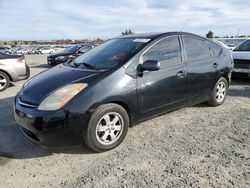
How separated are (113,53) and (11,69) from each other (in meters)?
5.17

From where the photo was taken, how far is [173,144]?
3.69 meters

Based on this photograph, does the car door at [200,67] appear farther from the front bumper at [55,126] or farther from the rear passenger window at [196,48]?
the front bumper at [55,126]

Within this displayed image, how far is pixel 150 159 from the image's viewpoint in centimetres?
328

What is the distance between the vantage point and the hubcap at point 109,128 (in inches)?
136

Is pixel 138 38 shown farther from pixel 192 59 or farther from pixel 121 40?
pixel 192 59

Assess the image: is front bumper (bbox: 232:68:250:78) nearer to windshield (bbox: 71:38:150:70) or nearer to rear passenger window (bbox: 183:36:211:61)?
rear passenger window (bbox: 183:36:211:61)

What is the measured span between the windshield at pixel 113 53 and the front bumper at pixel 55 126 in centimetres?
97

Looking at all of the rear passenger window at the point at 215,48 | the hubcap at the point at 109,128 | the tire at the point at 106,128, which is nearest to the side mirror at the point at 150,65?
the tire at the point at 106,128

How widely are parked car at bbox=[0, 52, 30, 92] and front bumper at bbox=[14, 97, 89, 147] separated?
207 inches

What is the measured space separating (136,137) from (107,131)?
0.62 m

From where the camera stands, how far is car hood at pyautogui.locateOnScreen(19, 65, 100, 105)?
11.1 ft

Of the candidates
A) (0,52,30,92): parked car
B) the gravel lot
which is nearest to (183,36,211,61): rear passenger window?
the gravel lot

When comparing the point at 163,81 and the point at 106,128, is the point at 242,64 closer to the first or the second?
the point at 163,81

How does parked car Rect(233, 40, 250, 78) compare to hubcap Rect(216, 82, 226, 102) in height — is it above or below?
above
